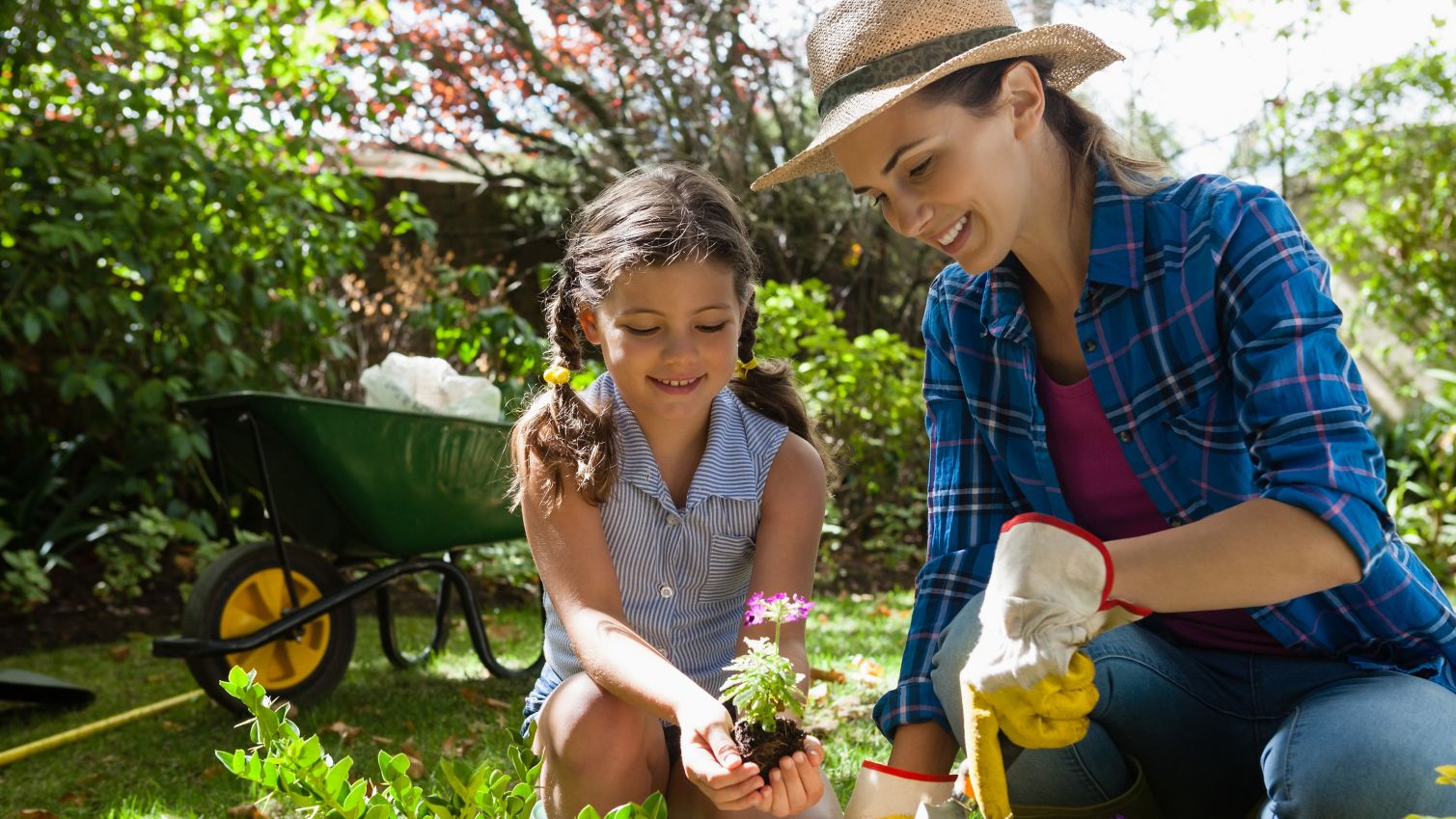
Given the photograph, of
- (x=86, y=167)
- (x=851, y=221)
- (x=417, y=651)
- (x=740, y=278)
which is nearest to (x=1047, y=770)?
(x=740, y=278)

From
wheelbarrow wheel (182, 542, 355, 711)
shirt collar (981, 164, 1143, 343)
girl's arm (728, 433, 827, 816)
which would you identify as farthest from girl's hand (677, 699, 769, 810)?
wheelbarrow wheel (182, 542, 355, 711)

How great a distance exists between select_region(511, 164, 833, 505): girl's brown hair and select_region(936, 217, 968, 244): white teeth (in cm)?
43

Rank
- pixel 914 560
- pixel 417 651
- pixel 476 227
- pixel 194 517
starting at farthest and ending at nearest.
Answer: pixel 476 227, pixel 914 560, pixel 194 517, pixel 417 651

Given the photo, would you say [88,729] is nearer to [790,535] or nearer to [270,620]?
[270,620]

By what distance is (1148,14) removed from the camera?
6195 mm

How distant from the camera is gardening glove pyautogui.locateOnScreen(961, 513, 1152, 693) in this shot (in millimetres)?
1262

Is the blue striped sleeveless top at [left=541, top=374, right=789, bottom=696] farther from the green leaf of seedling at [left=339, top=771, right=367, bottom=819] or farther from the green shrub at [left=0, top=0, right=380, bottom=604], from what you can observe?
the green shrub at [left=0, top=0, right=380, bottom=604]

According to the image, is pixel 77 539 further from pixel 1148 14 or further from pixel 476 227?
pixel 1148 14

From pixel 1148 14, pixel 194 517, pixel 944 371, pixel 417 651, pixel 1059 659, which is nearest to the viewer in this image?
pixel 1059 659

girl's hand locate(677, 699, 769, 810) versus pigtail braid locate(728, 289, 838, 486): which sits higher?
pigtail braid locate(728, 289, 838, 486)

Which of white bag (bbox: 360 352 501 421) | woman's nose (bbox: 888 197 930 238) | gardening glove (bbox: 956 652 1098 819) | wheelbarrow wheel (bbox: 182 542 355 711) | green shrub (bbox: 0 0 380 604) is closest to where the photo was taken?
gardening glove (bbox: 956 652 1098 819)

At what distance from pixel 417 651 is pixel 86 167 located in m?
2.20

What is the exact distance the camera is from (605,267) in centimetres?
189

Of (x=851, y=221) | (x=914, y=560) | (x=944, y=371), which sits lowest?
(x=914, y=560)
